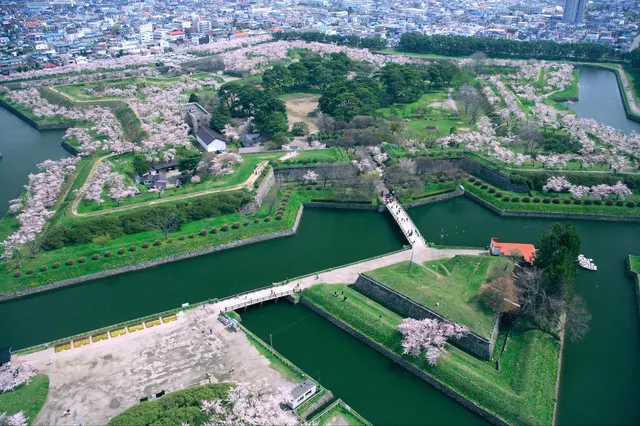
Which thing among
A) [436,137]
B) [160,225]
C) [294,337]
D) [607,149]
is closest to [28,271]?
[160,225]

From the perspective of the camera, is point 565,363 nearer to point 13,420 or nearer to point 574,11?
point 13,420

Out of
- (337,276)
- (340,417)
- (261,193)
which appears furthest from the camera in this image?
(261,193)

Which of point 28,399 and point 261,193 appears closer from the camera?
point 28,399

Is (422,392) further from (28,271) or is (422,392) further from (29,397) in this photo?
→ (28,271)

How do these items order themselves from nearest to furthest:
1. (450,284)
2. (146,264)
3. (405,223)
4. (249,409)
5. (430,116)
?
(249,409)
(450,284)
(146,264)
(405,223)
(430,116)

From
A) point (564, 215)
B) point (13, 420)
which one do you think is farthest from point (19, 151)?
point (564, 215)
